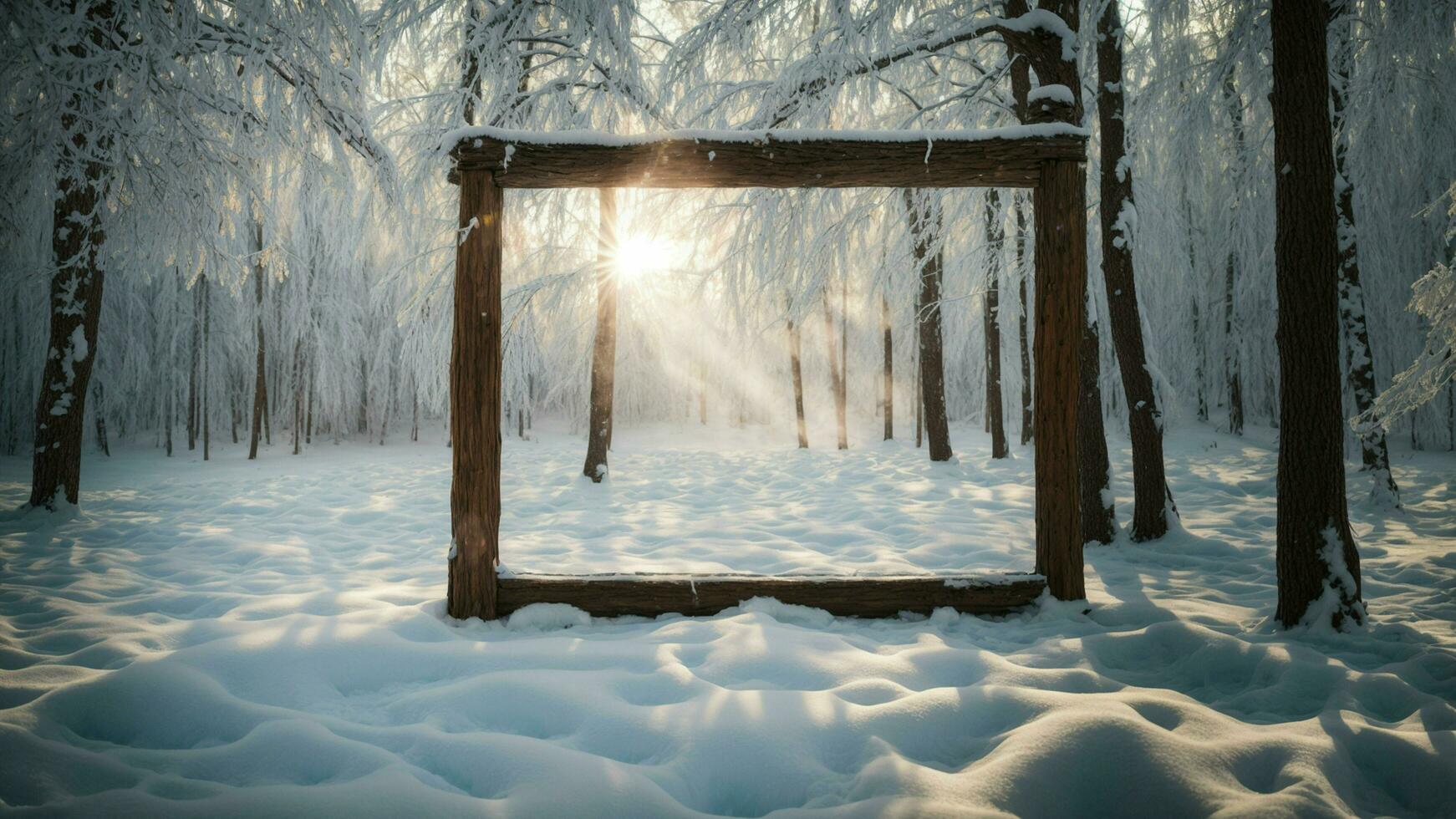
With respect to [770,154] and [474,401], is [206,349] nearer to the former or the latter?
[474,401]

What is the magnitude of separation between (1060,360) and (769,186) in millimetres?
1872

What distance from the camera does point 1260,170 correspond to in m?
7.34

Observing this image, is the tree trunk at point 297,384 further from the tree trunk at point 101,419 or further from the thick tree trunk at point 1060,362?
the thick tree trunk at point 1060,362

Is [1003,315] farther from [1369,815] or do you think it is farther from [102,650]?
[102,650]

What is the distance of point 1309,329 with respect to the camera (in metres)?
2.98

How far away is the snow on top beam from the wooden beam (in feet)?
7.17

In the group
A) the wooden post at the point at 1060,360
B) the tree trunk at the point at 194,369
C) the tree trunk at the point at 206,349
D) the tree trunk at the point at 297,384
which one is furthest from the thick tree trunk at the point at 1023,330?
the tree trunk at the point at 194,369

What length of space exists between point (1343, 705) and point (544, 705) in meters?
3.02

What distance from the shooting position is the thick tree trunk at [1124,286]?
487 centimetres

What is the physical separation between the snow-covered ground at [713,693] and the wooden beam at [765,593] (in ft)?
0.34

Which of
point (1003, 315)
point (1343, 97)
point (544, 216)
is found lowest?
point (1003, 315)

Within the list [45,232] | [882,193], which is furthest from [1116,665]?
[45,232]

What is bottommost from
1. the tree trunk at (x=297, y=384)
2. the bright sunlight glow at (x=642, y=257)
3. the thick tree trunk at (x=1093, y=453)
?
the thick tree trunk at (x=1093, y=453)

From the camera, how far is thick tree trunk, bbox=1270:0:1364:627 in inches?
117
